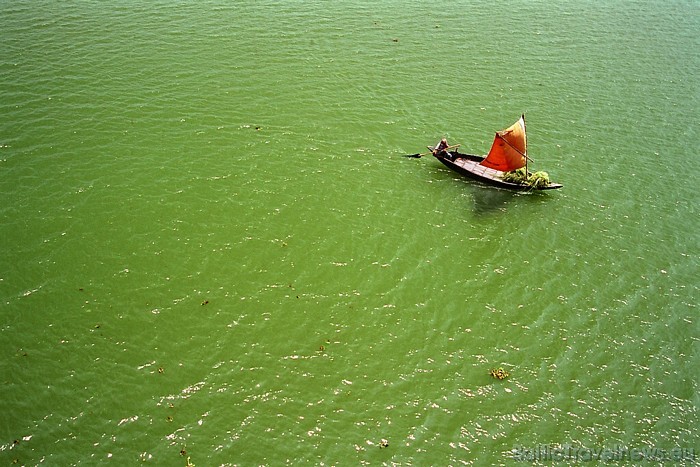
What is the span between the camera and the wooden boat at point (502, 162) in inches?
955

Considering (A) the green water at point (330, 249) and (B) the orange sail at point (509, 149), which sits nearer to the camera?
(A) the green water at point (330, 249)

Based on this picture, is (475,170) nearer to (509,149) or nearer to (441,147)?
(509,149)

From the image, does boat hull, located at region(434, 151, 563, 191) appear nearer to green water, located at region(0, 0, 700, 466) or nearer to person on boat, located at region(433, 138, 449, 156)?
person on boat, located at region(433, 138, 449, 156)

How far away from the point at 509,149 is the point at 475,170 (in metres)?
1.82

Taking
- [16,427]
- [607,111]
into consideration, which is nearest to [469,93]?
[607,111]

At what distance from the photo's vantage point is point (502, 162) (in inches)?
982

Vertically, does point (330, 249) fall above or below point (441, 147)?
below

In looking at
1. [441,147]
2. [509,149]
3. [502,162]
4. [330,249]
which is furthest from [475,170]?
[330,249]

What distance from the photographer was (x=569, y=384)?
57.4ft

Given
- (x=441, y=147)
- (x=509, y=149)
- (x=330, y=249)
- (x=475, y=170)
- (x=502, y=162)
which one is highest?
(x=509, y=149)

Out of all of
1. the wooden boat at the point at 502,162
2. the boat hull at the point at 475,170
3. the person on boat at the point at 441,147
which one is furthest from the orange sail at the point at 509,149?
the person on boat at the point at 441,147

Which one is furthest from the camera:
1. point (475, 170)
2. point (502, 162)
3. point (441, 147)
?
point (441, 147)

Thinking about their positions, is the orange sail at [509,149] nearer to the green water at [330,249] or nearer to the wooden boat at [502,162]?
the wooden boat at [502,162]

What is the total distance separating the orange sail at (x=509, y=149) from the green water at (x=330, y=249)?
4.75ft
